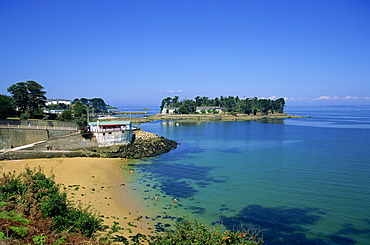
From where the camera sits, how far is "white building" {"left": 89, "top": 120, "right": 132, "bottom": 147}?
129ft

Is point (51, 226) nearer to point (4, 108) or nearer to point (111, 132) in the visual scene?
point (111, 132)

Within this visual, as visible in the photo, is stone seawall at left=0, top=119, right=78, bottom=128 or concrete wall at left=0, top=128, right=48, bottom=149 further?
stone seawall at left=0, top=119, right=78, bottom=128

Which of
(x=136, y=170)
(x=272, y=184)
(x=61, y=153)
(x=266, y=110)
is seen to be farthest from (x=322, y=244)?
(x=266, y=110)

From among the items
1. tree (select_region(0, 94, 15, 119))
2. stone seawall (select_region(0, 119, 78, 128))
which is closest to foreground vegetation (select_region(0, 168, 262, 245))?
stone seawall (select_region(0, 119, 78, 128))

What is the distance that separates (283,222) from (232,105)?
15686cm

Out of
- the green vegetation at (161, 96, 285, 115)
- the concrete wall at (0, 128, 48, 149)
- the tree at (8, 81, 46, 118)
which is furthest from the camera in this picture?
the green vegetation at (161, 96, 285, 115)

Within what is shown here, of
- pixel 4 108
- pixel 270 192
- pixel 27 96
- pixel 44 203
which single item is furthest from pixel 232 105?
pixel 44 203

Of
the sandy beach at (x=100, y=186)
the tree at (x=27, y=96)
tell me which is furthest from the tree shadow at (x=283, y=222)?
the tree at (x=27, y=96)

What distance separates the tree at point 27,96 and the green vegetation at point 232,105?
103185 millimetres

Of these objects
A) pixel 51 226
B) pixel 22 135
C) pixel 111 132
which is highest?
pixel 22 135

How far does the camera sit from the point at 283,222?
1645cm

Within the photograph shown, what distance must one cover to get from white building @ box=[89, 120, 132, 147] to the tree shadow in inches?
1050

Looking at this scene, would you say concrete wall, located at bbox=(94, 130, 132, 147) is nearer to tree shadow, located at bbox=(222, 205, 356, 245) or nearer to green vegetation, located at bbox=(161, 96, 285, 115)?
tree shadow, located at bbox=(222, 205, 356, 245)

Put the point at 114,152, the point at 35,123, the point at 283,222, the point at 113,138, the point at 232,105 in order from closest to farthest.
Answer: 1. the point at 283,222
2. the point at 114,152
3. the point at 35,123
4. the point at 113,138
5. the point at 232,105
